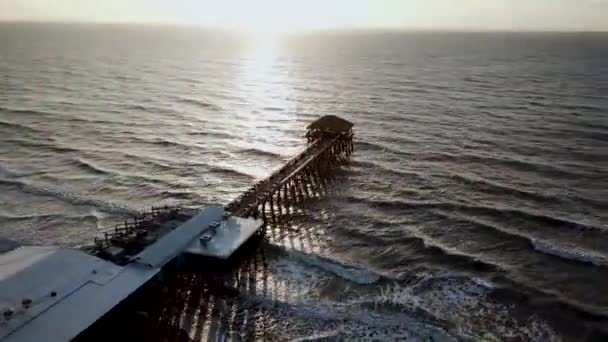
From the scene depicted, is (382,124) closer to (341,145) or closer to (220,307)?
(341,145)

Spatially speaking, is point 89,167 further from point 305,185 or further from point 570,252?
point 570,252

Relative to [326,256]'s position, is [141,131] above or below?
above

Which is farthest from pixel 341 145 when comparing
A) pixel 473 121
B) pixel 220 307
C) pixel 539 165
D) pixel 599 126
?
pixel 599 126

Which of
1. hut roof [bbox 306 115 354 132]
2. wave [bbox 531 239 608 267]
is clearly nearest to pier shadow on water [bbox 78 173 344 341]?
wave [bbox 531 239 608 267]

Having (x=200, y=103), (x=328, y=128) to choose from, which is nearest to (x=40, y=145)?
(x=200, y=103)

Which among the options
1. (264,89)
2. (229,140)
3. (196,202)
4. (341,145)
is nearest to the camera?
(196,202)

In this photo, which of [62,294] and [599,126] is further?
[599,126]
